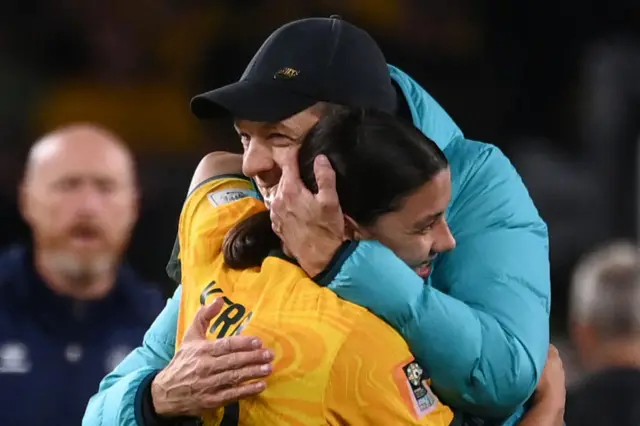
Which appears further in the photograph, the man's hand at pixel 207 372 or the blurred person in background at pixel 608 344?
the blurred person in background at pixel 608 344

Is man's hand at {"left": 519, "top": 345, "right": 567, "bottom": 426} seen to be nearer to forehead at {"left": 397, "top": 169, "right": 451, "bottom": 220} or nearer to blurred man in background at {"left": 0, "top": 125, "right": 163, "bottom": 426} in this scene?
forehead at {"left": 397, "top": 169, "right": 451, "bottom": 220}

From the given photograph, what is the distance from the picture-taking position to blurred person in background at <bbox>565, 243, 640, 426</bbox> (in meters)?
3.31

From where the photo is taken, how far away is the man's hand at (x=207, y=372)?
186cm

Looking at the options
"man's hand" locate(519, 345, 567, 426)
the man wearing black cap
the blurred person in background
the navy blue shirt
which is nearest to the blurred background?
the navy blue shirt

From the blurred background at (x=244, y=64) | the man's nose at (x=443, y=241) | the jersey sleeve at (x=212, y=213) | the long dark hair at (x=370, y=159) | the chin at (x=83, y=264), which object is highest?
the long dark hair at (x=370, y=159)

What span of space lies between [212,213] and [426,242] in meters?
0.37

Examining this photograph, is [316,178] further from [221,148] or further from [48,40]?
[48,40]

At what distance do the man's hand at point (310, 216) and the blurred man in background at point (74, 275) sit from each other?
2.06 m

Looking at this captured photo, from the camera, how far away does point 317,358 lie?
72.3 inches

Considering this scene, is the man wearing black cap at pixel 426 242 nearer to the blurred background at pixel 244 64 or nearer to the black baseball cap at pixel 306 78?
the black baseball cap at pixel 306 78

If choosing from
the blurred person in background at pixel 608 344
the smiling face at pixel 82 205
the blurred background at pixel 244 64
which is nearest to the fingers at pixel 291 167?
the blurred person in background at pixel 608 344

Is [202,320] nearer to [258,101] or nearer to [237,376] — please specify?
[237,376]

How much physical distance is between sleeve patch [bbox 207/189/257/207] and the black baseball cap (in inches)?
5.1

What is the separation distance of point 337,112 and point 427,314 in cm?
32
